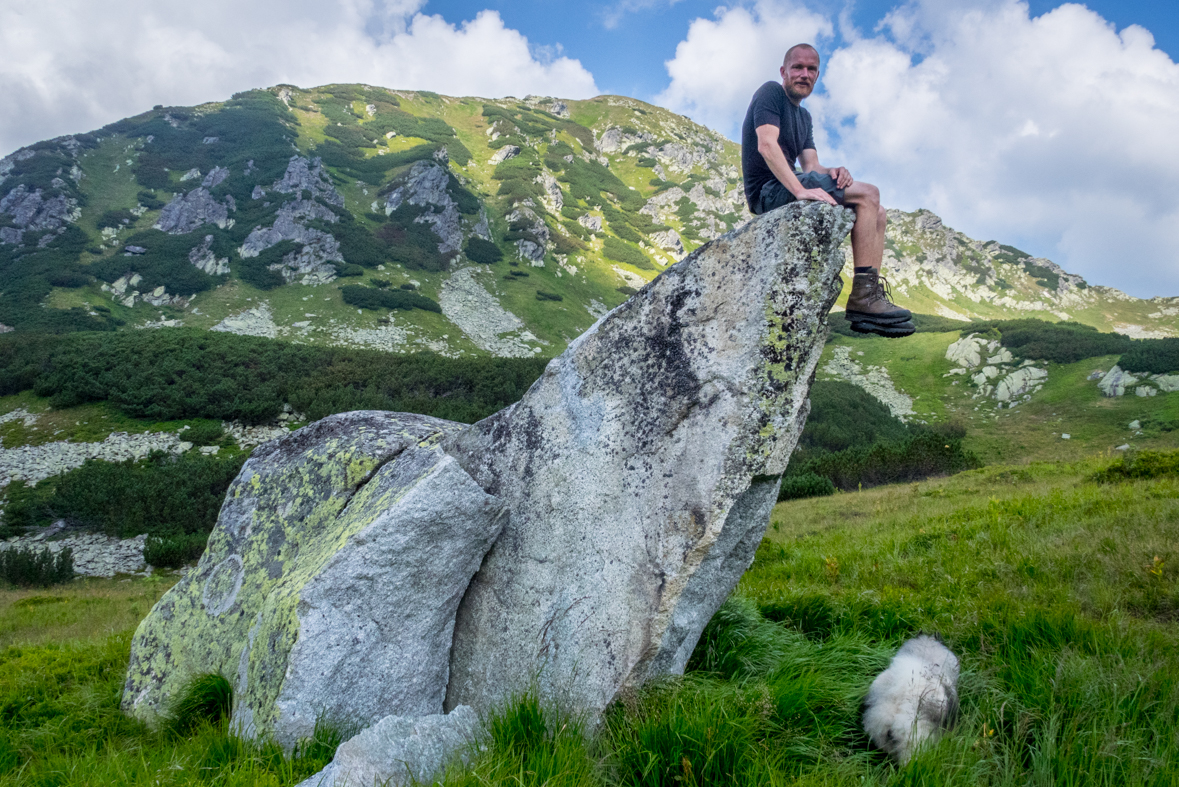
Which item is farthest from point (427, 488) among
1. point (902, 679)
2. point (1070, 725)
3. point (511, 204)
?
point (511, 204)

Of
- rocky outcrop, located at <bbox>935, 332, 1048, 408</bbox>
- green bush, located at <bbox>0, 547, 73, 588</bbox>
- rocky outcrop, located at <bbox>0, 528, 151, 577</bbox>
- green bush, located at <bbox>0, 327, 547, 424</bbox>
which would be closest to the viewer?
green bush, located at <bbox>0, 547, 73, 588</bbox>

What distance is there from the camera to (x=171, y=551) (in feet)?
82.4

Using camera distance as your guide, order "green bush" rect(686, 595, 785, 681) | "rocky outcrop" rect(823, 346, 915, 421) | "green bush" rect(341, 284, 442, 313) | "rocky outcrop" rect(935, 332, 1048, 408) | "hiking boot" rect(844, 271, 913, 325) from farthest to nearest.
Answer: "green bush" rect(341, 284, 442, 313)
"rocky outcrop" rect(823, 346, 915, 421)
"rocky outcrop" rect(935, 332, 1048, 408)
"hiking boot" rect(844, 271, 913, 325)
"green bush" rect(686, 595, 785, 681)

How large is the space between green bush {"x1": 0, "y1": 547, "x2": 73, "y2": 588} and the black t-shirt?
1171 inches

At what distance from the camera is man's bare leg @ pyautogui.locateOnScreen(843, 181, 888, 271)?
4.71 metres

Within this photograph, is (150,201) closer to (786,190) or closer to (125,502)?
(125,502)

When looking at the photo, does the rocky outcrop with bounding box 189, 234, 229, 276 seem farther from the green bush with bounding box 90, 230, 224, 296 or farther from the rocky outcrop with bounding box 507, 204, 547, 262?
the rocky outcrop with bounding box 507, 204, 547, 262

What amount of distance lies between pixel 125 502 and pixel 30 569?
18.3 feet

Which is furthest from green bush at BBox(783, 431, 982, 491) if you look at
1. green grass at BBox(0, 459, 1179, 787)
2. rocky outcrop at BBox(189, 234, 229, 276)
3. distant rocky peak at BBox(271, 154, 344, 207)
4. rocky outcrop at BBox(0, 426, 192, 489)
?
distant rocky peak at BBox(271, 154, 344, 207)

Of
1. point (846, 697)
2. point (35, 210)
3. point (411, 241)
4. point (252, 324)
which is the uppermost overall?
point (411, 241)

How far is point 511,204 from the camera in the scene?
118m

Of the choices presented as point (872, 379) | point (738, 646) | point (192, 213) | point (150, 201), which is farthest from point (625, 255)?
point (738, 646)

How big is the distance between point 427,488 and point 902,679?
139 inches

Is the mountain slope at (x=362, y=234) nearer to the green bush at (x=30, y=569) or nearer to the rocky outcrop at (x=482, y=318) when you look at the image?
the rocky outcrop at (x=482, y=318)
